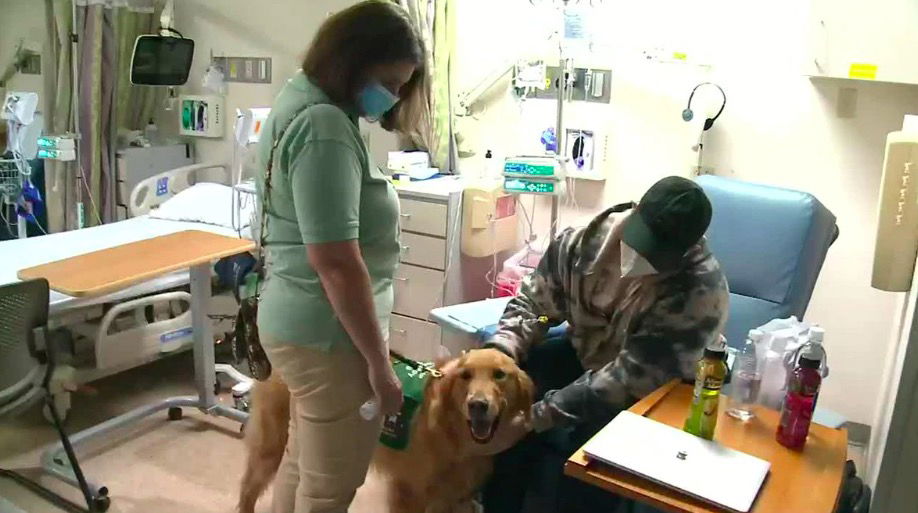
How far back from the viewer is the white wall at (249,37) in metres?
3.70

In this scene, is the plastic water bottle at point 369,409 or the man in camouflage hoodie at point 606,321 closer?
the plastic water bottle at point 369,409

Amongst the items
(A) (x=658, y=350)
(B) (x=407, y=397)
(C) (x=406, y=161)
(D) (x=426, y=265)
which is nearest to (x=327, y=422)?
(B) (x=407, y=397)

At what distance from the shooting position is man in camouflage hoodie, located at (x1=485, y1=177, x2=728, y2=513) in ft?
5.48

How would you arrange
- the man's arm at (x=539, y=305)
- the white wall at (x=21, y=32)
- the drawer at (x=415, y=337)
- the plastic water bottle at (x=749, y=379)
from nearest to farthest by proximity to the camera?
the plastic water bottle at (x=749, y=379)
the man's arm at (x=539, y=305)
the drawer at (x=415, y=337)
the white wall at (x=21, y=32)

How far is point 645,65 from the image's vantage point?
309 cm

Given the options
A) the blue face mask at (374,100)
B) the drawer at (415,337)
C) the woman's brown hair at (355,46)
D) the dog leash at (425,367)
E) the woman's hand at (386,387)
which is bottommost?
the drawer at (415,337)

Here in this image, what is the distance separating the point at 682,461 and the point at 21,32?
457 centimetres

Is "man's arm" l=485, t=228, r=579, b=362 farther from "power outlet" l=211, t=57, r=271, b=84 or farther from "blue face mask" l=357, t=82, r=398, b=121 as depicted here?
"power outlet" l=211, t=57, r=271, b=84

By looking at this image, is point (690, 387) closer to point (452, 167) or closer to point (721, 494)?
point (721, 494)

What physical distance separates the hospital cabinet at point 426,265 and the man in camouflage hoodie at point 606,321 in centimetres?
101

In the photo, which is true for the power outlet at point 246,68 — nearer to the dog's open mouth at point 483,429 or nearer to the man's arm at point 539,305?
the man's arm at point 539,305

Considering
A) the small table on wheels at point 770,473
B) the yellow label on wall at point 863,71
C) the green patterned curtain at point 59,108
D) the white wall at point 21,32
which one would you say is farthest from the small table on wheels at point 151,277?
the white wall at point 21,32

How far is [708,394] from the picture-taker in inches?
55.3

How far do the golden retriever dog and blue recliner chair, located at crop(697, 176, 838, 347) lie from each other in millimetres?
874
